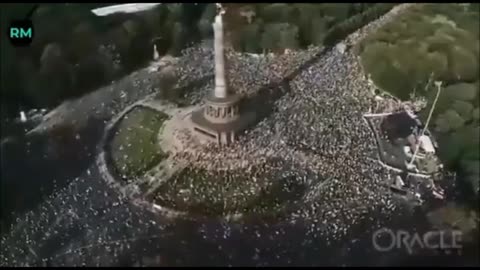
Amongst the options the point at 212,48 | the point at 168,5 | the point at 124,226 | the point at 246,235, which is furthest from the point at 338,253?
the point at 168,5

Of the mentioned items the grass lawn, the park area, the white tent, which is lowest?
the grass lawn

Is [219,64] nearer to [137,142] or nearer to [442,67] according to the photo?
[137,142]

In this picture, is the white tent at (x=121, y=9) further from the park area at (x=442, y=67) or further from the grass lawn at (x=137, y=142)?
the park area at (x=442, y=67)

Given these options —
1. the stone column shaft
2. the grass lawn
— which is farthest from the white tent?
the stone column shaft

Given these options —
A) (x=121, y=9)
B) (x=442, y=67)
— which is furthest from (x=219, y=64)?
(x=442, y=67)

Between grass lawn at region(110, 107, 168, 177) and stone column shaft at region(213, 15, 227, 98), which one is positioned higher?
stone column shaft at region(213, 15, 227, 98)

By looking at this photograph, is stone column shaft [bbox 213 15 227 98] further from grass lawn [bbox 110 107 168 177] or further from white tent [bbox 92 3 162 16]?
white tent [bbox 92 3 162 16]
